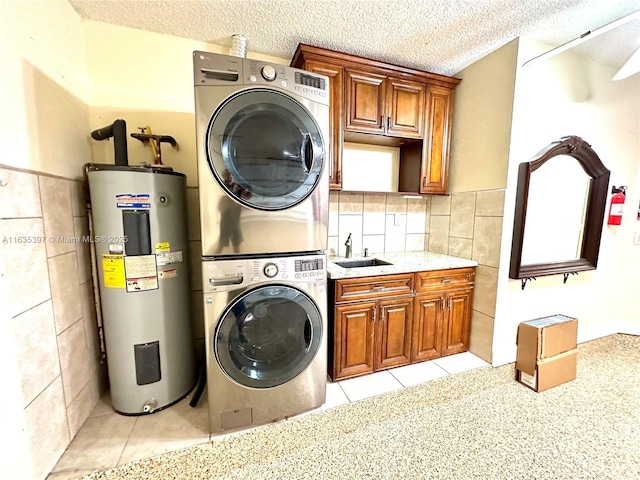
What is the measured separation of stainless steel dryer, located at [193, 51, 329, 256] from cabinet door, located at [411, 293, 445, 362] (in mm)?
1105

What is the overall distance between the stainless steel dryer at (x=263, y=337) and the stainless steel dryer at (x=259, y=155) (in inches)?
4.4

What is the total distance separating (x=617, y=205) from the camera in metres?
2.29

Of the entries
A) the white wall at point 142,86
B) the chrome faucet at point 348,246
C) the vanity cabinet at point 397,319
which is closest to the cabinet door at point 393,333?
the vanity cabinet at point 397,319

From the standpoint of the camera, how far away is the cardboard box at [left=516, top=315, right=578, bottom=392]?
1764 millimetres

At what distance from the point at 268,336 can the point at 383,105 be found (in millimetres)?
1889

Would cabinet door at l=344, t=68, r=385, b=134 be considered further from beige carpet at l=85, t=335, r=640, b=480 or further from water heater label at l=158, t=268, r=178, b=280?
beige carpet at l=85, t=335, r=640, b=480

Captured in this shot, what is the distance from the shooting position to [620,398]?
1.70 metres

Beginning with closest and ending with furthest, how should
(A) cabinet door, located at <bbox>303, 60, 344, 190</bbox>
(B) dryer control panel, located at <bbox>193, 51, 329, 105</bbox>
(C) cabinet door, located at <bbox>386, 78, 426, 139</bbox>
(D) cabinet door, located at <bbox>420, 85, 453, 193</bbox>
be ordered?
(B) dryer control panel, located at <bbox>193, 51, 329, 105</bbox>
(A) cabinet door, located at <bbox>303, 60, 344, 190</bbox>
(C) cabinet door, located at <bbox>386, 78, 426, 139</bbox>
(D) cabinet door, located at <bbox>420, 85, 453, 193</bbox>

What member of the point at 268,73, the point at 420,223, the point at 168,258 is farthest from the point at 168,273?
the point at 420,223

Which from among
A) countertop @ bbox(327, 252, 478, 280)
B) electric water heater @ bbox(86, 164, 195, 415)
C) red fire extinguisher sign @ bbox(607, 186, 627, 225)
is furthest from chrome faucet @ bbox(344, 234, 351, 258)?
red fire extinguisher sign @ bbox(607, 186, 627, 225)

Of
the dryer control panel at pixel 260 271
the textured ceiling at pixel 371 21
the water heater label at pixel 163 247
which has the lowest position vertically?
the dryer control panel at pixel 260 271

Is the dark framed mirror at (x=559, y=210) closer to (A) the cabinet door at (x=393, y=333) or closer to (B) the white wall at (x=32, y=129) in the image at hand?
(A) the cabinet door at (x=393, y=333)

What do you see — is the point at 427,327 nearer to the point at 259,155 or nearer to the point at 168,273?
the point at 259,155

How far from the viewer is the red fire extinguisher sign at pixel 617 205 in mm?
2271
